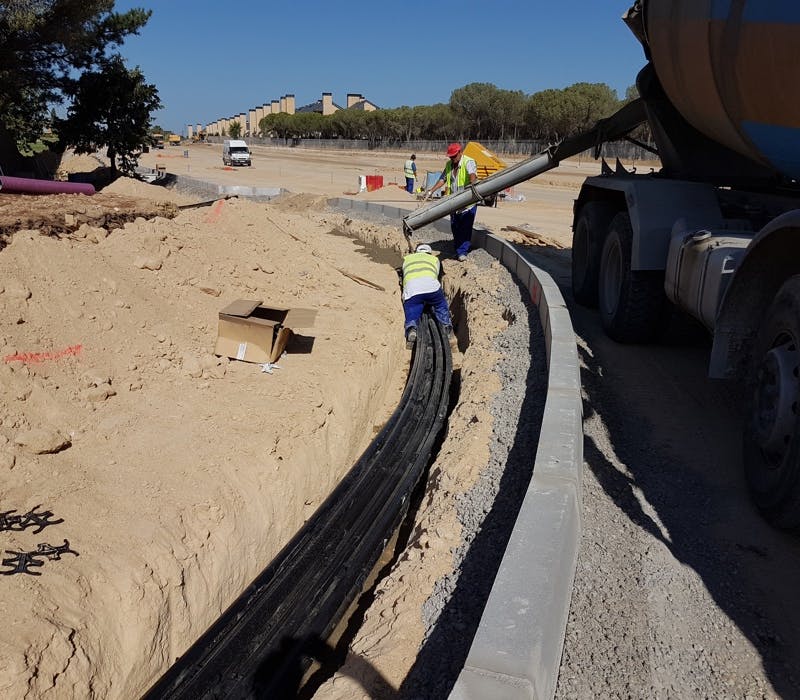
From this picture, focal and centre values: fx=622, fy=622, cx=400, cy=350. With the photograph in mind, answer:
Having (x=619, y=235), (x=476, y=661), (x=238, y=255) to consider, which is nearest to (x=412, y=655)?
(x=476, y=661)

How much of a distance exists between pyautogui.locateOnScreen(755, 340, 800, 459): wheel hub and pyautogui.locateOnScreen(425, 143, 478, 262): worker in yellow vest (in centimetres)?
642

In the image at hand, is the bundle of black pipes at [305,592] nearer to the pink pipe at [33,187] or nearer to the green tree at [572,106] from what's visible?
the pink pipe at [33,187]

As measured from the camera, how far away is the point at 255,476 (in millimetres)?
4684

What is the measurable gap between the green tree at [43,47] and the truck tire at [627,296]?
14711mm

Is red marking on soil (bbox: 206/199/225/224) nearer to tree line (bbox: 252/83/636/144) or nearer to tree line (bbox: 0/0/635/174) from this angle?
tree line (bbox: 0/0/635/174)

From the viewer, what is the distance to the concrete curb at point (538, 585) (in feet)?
5.74

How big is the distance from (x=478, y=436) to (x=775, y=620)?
185cm

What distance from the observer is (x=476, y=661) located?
180 cm

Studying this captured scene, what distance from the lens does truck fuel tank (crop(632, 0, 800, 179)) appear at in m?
2.96

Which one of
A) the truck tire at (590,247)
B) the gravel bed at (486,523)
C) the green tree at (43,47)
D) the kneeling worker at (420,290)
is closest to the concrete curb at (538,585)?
the gravel bed at (486,523)

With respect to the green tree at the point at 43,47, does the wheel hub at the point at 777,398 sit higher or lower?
lower

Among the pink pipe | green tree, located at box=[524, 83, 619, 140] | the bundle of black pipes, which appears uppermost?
green tree, located at box=[524, 83, 619, 140]

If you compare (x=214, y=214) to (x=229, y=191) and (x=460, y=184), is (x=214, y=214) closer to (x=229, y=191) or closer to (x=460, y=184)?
(x=460, y=184)

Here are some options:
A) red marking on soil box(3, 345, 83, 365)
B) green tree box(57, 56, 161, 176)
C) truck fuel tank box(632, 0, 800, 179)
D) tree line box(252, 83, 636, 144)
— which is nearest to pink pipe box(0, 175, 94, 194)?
green tree box(57, 56, 161, 176)
